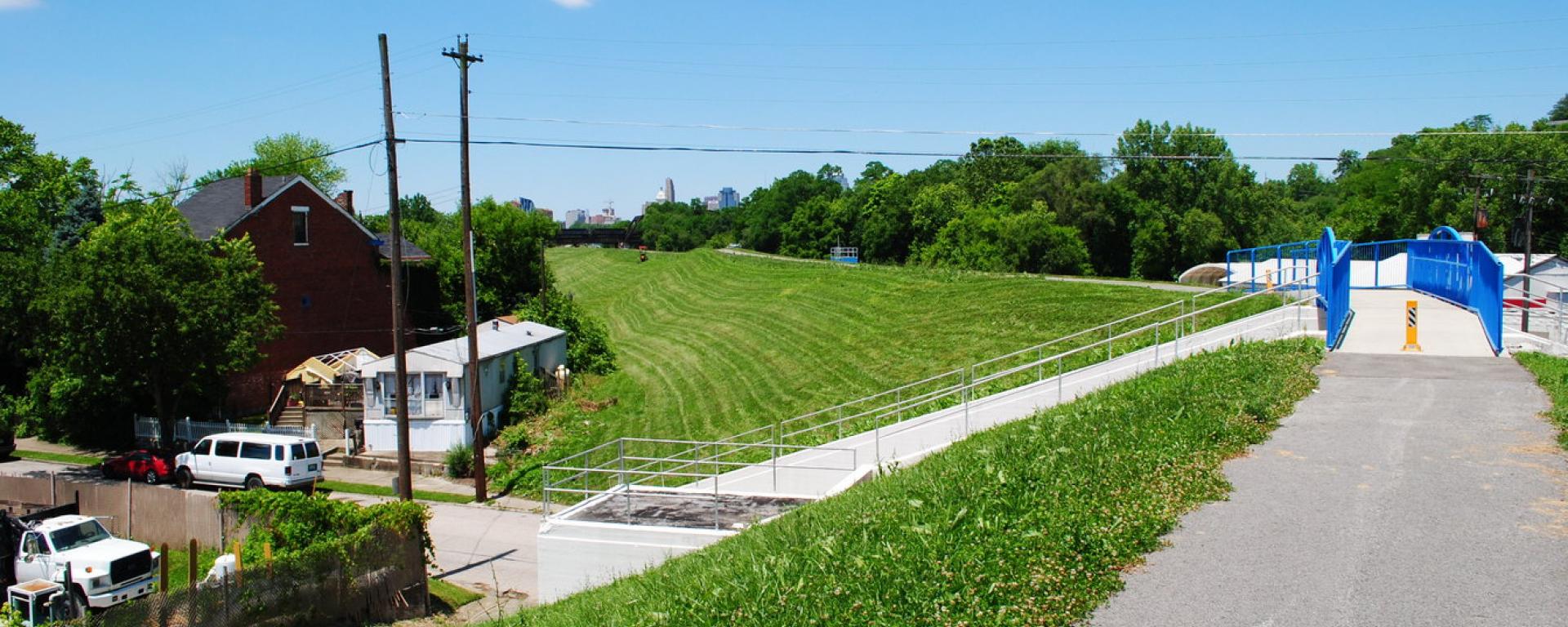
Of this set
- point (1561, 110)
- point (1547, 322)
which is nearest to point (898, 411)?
point (1547, 322)

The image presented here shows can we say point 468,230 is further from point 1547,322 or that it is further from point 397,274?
point 1547,322

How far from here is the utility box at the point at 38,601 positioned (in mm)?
14242

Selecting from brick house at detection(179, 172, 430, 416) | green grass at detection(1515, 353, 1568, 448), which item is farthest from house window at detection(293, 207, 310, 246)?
green grass at detection(1515, 353, 1568, 448)

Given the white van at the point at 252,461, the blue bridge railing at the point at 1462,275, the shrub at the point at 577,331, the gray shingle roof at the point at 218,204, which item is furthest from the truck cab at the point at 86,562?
the blue bridge railing at the point at 1462,275

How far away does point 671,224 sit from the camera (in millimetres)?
151625

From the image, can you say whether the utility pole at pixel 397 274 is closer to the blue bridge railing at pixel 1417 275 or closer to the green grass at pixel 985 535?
A: the green grass at pixel 985 535

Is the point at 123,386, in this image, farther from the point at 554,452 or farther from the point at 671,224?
the point at 671,224

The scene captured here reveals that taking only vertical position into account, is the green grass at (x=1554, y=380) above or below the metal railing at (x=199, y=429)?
above

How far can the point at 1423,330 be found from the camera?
19.7 m

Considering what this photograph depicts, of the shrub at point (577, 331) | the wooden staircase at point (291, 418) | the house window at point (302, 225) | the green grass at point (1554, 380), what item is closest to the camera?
the green grass at point (1554, 380)

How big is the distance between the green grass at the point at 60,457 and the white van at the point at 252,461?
6.85m

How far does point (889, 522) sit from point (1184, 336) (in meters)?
15.5

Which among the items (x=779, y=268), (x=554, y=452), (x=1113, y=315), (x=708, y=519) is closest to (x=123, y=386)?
(x=554, y=452)

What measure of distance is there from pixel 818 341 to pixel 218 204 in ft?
76.3
